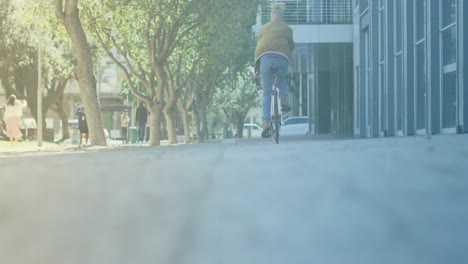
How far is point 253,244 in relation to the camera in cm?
277

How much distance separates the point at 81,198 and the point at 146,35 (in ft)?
94.6

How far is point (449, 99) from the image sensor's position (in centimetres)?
1855

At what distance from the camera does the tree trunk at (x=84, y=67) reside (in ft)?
78.7

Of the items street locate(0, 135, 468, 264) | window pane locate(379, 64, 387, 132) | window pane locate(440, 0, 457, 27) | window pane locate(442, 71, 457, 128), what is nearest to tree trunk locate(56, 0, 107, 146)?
window pane locate(379, 64, 387, 132)

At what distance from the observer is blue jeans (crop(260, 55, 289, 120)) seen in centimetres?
1301

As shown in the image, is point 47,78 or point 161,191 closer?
point 161,191

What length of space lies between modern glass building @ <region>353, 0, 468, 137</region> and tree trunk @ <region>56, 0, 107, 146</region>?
7655 millimetres

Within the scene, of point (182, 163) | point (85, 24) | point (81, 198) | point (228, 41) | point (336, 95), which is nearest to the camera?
point (81, 198)

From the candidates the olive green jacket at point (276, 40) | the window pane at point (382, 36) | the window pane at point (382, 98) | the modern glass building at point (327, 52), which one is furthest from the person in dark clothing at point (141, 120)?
the olive green jacket at point (276, 40)

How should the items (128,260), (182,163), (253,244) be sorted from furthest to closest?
1. (182,163)
2. (253,244)
3. (128,260)

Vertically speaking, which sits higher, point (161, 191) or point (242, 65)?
point (242, 65)

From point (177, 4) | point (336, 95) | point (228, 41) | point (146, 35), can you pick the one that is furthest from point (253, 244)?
point (336, 95)

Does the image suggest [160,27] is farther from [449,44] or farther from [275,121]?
[275,121]

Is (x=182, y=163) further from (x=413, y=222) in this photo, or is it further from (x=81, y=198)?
(x=413, y=222)
